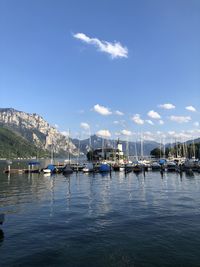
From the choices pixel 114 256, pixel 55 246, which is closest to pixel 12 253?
pixel 55 246

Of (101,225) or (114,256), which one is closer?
(114,256)

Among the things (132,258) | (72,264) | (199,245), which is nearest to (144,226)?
(199,245)

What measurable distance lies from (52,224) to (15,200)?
21.6 metres

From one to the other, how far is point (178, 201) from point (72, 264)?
3142cm

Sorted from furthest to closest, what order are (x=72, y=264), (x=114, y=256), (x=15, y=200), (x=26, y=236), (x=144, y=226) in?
(x=15, y=200), (x=144, y=226), (x=26, y=236), (x=114, y=256), (x=72, y=264)

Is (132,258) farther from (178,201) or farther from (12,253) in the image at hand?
(178,201)

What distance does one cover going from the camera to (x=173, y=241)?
26.5 metres

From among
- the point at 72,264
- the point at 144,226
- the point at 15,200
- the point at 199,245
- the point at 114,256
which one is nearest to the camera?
the point at 72,264

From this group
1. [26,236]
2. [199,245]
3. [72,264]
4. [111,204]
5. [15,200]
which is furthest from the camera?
[15,200]

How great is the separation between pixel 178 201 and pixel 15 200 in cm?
3012

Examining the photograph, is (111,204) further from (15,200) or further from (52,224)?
(15,200)

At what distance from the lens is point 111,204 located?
46.8 meters

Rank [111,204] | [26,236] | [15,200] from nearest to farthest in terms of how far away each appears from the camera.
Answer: [26,236] < [111,204] < [15,200]

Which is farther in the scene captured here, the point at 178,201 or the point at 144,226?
the point at 178,201
